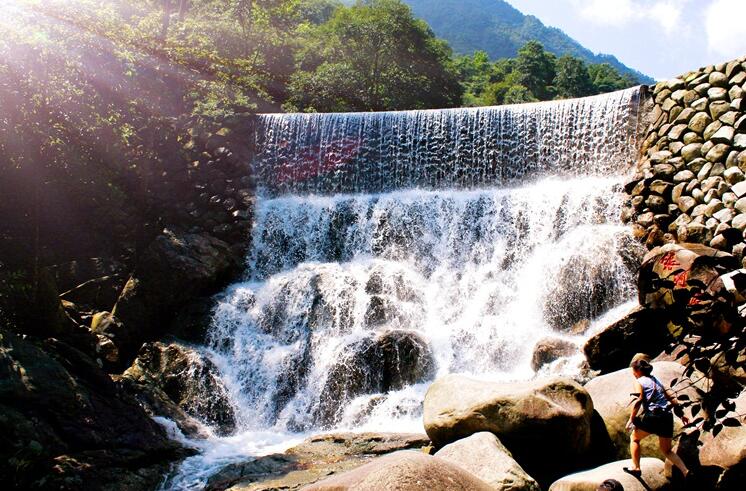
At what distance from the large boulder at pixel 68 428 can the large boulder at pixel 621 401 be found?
672 centimetres

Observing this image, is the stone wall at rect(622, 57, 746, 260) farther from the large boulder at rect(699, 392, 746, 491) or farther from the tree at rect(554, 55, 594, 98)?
the tree at rect(554, 55, 594, 98)

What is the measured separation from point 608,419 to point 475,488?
13.4 feet

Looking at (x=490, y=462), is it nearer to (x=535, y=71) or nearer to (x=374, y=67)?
(x=374, y=67)

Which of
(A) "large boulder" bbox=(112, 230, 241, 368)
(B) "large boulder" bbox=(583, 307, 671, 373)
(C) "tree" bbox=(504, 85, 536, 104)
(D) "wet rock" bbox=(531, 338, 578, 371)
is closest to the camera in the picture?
(B) "large boulder" bbox=(583, 307, 671, 373)

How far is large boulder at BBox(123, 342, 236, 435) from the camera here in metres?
12.6

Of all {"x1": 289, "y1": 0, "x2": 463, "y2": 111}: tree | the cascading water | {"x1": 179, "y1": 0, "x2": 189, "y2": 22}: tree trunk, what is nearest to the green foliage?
{"x1": 289, "y1": 0, "x2": 463, "y2": 111}: tree

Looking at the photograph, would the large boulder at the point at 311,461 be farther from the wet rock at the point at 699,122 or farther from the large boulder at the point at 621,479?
the wet rock at the point at 699,122

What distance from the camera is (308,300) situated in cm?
1496

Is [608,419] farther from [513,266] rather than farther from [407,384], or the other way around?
[513,266]

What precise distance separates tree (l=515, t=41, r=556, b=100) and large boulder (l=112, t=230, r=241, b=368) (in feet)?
162

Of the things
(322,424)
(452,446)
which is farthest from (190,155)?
(452,446)

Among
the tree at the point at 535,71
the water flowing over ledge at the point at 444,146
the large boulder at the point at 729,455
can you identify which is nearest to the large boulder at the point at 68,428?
the large boulder at the point at 729,455

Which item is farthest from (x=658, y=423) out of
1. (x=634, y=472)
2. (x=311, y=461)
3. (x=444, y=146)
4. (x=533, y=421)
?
(x=444, y=146)

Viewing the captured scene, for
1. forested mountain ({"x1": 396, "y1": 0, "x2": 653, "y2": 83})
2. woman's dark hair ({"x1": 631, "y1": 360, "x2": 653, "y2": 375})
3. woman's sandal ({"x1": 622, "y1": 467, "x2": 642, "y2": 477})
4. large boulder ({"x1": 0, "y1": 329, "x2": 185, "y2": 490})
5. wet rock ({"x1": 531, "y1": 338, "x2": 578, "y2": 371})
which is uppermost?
forested mountain ({"x1": 396, "y1": 0, "x2": 653, "y2": 83})
